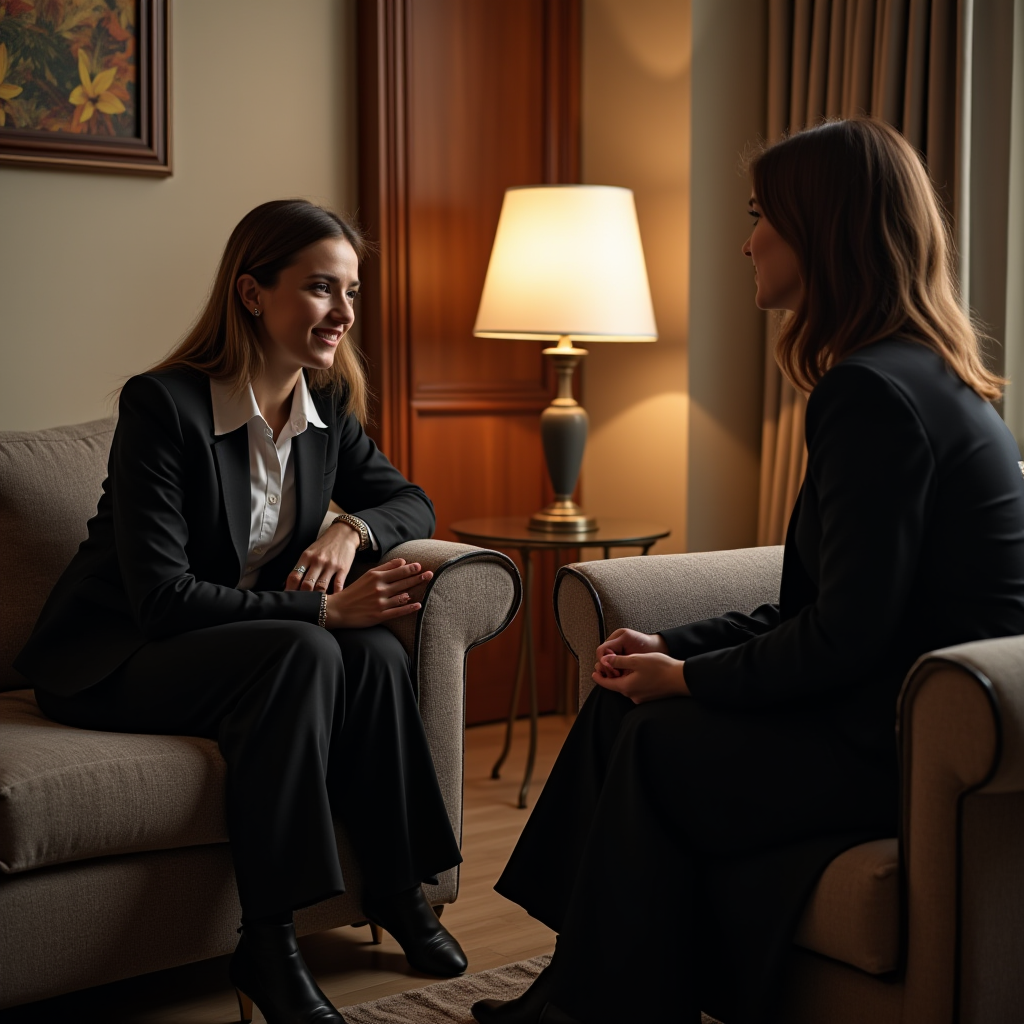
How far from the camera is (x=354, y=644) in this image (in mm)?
2057

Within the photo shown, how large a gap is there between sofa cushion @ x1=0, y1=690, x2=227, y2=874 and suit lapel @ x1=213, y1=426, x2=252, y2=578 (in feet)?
1.23

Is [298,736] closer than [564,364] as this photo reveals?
Yes

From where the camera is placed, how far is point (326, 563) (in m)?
2.22

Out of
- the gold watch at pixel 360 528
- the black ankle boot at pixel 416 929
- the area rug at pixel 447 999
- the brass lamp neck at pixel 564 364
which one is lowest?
the area rug at pixel 447 999

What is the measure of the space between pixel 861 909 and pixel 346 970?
1.01 meters

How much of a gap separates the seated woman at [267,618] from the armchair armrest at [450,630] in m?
0.05

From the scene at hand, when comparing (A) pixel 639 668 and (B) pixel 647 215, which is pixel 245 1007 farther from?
(B) pixel 647 215

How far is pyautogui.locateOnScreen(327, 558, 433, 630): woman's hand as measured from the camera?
6.88 feet

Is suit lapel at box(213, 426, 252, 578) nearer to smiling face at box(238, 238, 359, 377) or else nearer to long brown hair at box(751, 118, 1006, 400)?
smiling face at box(238, 238, 359, 377)

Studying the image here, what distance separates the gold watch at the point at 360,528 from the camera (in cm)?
231

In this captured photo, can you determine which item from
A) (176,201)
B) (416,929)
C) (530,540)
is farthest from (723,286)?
(416,929)

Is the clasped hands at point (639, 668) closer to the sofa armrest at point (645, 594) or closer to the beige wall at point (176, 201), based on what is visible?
the sofa armrest at point (645, 594)

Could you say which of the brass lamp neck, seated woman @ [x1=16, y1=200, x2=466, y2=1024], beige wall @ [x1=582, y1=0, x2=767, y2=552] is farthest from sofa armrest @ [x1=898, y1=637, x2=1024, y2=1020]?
beige wall @ [x1=582, y1=0, x2=767, y2=552]

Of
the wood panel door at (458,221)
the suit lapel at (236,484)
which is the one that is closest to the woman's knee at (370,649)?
the suit lapel at (236,484)
